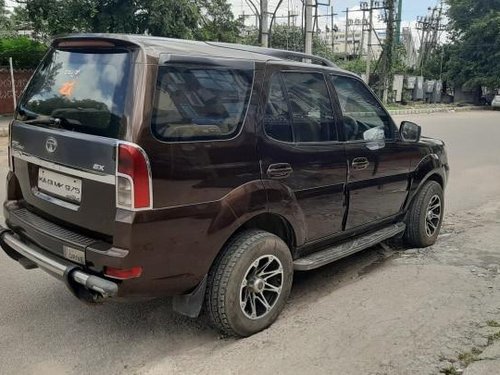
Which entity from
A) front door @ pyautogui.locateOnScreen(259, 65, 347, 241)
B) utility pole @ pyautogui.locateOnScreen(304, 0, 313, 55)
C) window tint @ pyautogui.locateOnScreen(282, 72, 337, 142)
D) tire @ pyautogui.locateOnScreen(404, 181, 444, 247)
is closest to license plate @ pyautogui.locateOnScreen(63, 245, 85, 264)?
front door @ pyautogui.locateOnScreen(259, 65, 347, 241)

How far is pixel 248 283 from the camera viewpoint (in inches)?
136

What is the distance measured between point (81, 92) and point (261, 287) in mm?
1687

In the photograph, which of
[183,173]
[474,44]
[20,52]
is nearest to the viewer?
[183,173]

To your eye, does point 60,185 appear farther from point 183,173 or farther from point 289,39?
point 289,39

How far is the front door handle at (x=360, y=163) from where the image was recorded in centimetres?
417

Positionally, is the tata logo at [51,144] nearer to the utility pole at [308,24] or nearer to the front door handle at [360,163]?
the front door handle at [360,163]

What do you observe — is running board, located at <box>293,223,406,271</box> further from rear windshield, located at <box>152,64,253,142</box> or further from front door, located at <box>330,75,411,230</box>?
rear windshield, located at <box>152,64,253,142</box>

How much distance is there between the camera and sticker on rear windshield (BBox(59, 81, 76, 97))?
10.9ft

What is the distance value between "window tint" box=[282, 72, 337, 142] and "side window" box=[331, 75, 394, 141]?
0.19m

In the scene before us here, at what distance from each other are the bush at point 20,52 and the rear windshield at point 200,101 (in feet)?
56.4

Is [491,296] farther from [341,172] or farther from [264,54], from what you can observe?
[264,54]

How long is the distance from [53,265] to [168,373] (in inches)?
36.6

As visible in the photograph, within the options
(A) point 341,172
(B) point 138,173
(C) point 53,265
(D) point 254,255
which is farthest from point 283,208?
(C) point 53,265

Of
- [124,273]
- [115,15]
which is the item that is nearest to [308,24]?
[115,15]
